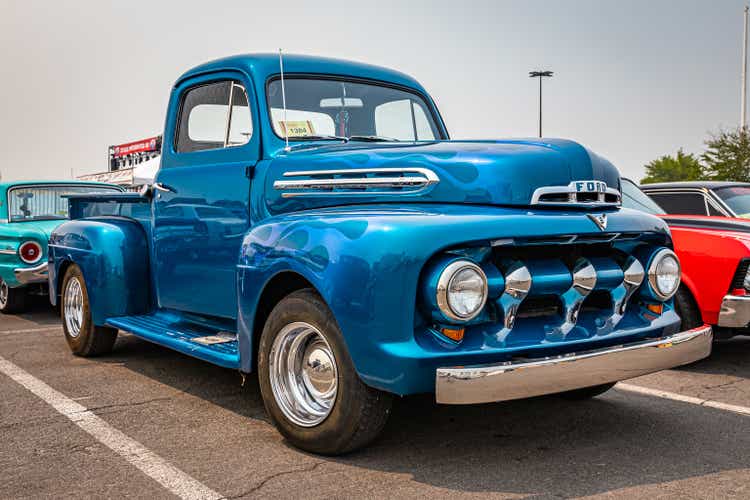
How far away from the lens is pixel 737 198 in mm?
7047

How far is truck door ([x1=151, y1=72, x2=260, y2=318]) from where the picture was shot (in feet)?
14.8

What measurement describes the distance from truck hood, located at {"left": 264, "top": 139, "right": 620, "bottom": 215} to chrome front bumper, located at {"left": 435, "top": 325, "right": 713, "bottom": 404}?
0.78 meters

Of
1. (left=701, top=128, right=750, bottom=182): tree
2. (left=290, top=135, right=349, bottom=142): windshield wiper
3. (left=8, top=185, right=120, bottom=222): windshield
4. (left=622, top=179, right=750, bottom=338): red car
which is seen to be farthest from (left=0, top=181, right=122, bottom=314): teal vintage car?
(left=701, top=128, right=750, bottom=182): tree

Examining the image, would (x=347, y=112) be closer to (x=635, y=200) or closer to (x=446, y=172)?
(x=446, y=172)

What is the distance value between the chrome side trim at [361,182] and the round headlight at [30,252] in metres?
5.33

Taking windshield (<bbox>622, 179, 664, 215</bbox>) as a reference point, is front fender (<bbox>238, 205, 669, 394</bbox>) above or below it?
below

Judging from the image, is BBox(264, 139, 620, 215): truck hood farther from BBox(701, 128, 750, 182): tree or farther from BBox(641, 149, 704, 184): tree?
BBox(641, 149, 704, 184): tree

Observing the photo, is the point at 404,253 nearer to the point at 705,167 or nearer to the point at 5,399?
the point at 5,399

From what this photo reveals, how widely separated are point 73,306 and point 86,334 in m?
0.39

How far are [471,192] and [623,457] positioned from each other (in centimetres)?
141

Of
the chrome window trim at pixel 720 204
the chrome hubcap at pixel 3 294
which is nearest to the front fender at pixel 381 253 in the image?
the chrome window trim at pixel 720 204

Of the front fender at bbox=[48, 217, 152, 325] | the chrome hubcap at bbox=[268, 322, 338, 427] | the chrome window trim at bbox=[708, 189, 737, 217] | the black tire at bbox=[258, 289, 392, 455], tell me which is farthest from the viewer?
the chrome window trim at bbox=[708, 189, 737, 217]

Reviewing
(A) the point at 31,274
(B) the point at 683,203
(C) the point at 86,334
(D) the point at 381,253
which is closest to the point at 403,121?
(D) the point at 381,253

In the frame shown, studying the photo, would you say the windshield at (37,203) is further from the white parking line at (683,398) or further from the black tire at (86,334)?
the white parking line at (683,398)
